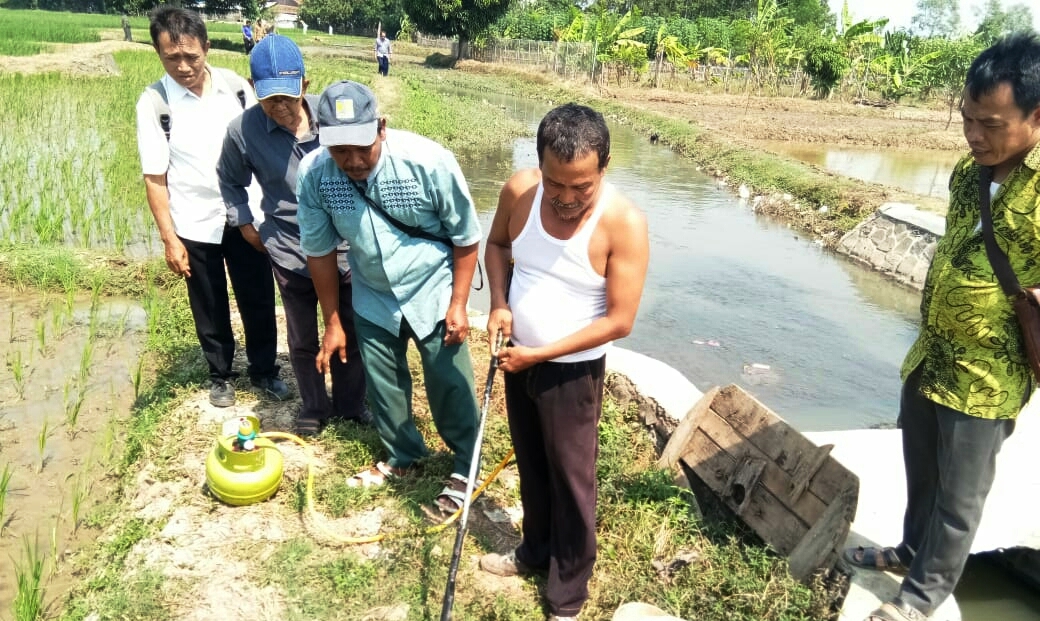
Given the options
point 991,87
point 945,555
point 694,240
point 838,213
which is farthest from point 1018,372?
point 838,213

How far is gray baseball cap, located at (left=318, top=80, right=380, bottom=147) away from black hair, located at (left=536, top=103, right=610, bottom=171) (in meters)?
0.75

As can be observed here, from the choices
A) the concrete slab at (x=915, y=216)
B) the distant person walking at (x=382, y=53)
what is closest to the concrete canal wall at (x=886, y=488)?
the concrete slab at (x=915, y=216)

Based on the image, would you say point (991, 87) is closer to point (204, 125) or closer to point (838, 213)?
point (204, 125)

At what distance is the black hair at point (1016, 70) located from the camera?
6.00ft

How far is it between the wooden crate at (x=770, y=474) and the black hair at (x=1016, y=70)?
1.28 m

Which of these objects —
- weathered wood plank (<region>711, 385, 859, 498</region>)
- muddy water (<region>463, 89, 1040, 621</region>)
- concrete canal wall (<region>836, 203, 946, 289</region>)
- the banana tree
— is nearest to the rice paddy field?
weathered wood plank (<region>711, 385, 859, 498</region>)

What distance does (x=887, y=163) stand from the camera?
1555 centimetres

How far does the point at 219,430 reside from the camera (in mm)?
3549

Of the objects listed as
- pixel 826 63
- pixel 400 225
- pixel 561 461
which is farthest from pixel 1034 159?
pixel 826 63

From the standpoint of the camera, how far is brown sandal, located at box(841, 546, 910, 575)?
2582 millimetres

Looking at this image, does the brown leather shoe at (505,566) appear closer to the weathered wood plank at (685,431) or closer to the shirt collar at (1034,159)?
the weathered wood plank at (685,431)

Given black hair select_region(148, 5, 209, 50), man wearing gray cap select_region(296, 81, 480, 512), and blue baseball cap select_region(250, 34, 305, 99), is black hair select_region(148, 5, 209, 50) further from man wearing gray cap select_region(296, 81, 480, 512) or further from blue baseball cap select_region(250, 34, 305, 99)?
man wearing gray cap select_region(296, 81, 480, 512)

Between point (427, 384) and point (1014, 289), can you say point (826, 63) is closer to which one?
point (427, 384)

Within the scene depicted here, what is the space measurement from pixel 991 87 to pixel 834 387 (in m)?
3.68
